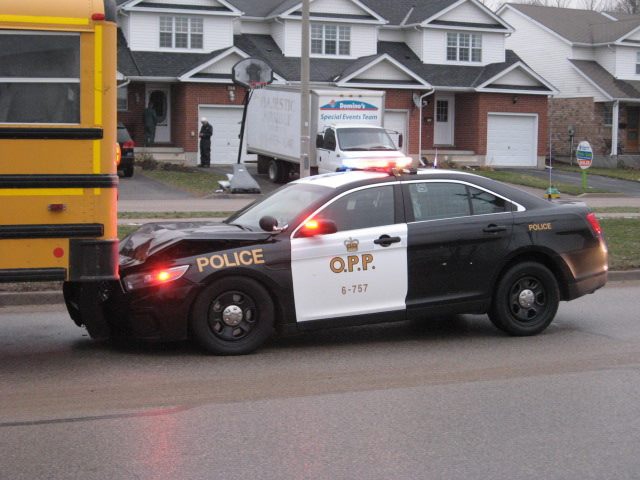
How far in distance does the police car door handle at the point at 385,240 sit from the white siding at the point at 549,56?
38.0 metres

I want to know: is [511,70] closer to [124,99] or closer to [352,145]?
[352,145]

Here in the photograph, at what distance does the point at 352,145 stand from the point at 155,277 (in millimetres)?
19849

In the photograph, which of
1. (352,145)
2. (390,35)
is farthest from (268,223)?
(390,35)

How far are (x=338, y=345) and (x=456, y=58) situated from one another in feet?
114

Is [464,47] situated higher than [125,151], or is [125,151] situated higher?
[464,47]

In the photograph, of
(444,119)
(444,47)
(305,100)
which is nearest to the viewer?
(305,100)

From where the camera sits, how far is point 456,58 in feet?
138

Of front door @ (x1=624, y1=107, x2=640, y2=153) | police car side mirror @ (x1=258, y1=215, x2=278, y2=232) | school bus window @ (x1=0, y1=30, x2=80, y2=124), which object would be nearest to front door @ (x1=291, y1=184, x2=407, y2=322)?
police car side mirror @ (x1=258, y1=215, x2=278, y2=232)

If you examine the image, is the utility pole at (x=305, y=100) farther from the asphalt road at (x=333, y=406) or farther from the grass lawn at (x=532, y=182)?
the asphalt road at (x=333, y=406)

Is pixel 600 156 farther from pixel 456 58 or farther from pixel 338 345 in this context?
pixel 338 345

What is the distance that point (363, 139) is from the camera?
2784 centimetres

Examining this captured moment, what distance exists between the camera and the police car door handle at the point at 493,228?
907cm

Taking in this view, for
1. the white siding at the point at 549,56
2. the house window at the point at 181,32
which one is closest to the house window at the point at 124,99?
the house window at the point at 181,32

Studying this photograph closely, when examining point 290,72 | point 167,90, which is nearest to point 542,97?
point 290,72
